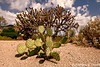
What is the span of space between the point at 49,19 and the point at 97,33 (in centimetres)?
419

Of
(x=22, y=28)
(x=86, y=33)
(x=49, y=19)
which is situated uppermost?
(x=49, y=19)

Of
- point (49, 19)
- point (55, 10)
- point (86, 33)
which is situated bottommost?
point (86, 33)

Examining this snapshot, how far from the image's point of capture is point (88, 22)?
17.2ft

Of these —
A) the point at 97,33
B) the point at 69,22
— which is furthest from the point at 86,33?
the point at 69,22

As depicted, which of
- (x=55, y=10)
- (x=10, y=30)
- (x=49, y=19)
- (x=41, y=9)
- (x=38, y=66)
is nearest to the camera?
(x=38, y=66)

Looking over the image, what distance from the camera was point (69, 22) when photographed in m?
8.31

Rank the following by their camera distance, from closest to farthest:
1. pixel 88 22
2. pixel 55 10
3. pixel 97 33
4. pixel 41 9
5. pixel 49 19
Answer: pixel 97 33
pixel 88 22
pixel 49 19
pixel 55 10
pixel 41 9

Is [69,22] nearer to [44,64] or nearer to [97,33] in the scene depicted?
[97,33]

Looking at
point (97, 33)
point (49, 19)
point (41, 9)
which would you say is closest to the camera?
point (97, 33)

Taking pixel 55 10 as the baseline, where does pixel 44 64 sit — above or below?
below

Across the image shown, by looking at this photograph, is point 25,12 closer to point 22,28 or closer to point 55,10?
point 22,28

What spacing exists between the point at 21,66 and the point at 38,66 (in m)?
0.51

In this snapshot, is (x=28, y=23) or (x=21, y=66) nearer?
(x=21, y=66)

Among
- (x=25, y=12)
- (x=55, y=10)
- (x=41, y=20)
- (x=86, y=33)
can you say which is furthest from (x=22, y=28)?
(x=86, y=33)
